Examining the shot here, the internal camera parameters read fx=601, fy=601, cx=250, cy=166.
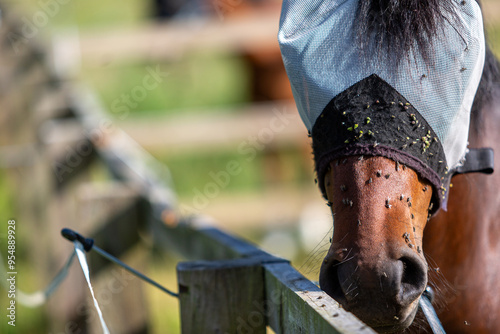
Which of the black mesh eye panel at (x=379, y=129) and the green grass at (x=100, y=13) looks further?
the green grass at (x=100, y=13)

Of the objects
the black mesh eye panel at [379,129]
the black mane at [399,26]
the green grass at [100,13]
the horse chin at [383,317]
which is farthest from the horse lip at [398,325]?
the green grass at [100,13]

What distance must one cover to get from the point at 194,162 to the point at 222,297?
5589mm

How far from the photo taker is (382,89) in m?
1.41

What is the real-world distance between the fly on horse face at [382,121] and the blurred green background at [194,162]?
22 cm

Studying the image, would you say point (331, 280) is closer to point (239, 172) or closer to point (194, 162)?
point (239, 172)

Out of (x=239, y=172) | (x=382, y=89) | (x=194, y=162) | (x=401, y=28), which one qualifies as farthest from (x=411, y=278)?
(x=194, y=162)

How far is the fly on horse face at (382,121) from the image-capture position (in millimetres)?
1324

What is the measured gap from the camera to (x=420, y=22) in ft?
4.68

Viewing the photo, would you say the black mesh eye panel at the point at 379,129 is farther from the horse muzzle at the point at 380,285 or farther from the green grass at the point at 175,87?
the green grass at the point at 175,87

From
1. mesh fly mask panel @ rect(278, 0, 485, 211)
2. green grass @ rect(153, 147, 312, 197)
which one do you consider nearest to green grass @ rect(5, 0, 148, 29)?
green grass @ rect(153, 147, 312, 197)

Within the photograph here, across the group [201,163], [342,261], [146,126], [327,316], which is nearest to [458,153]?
[342,261]

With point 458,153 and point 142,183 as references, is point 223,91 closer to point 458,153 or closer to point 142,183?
point 142,183

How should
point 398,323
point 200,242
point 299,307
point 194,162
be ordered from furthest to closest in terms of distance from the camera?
1. point 194,162
2. point 200,242
3. point 398,323
4. point 299,307

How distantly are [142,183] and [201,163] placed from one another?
432 centimetres
